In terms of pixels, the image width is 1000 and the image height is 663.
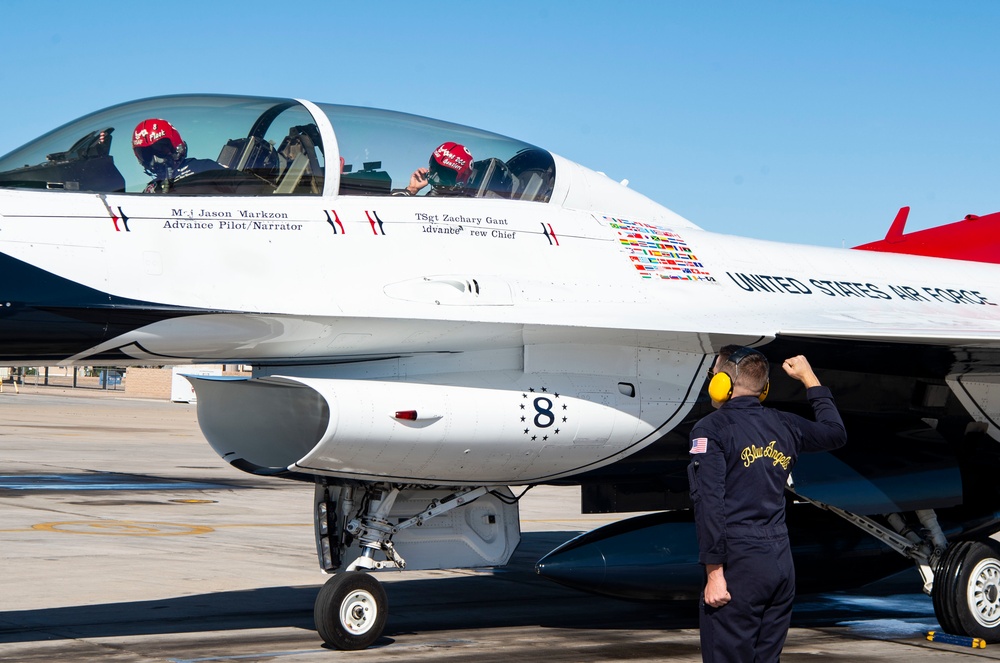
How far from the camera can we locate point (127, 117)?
22.5 ft

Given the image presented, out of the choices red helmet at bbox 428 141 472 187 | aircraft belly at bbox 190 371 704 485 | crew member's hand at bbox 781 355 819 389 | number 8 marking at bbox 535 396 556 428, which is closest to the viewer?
crew member's hand at bbox 781 355 819 389

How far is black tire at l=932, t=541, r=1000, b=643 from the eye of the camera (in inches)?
334

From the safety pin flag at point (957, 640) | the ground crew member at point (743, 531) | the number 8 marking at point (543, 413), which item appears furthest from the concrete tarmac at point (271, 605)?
the ground crew member at point (743, 531)

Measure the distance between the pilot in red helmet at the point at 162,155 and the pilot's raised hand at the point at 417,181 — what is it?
1314 millimetres

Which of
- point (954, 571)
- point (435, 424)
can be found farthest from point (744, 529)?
point (954, 571)

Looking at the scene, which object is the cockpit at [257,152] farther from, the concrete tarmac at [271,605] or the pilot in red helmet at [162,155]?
the concrete tarmac at [271,605]

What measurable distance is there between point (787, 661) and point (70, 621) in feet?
15.9

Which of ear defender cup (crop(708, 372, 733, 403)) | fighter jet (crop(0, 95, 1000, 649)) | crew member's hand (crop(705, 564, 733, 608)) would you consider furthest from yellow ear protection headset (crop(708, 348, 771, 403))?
fighter jet (crop(0, 95, 1000, 649))

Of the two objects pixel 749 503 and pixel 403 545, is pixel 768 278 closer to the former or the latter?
pixel 403 545

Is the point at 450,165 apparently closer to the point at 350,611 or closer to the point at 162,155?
the point at 162,155

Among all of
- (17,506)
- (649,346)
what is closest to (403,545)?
(649,346)

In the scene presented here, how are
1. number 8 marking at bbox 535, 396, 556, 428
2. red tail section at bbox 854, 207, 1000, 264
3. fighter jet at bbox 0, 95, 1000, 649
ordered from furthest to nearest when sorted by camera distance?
red tail section at bbox 854, 207, 1000, 264
number 8 marking at bbox 535, 396, 556, 428
fighter jet at bbox 0, 95, 1000, 649

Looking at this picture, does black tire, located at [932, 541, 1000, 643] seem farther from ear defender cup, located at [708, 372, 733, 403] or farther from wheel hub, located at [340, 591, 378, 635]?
ear defender cup, located at [708, 372, 733, 403]

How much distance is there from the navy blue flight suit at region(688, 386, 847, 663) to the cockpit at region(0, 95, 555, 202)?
330 cm
